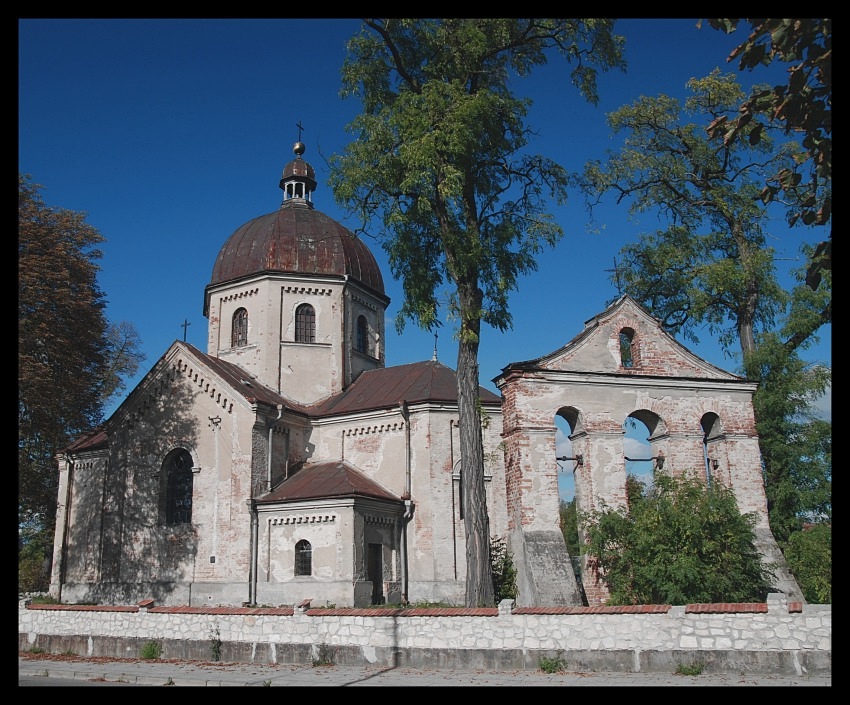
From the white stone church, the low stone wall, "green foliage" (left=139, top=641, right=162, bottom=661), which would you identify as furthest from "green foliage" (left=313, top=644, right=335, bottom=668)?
A: the white stone church

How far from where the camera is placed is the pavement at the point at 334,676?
11438 mm

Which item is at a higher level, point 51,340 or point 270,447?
point 51,340

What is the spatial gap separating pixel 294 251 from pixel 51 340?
9792mm

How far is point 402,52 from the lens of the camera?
1652cm

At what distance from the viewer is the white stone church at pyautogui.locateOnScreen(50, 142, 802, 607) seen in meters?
16.8

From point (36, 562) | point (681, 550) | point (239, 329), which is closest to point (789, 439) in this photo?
point (681, 550)

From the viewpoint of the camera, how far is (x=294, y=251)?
30.1 metres

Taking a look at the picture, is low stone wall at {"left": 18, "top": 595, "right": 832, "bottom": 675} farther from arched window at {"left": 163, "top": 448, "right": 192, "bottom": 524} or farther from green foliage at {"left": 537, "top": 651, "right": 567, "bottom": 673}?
arched window at {"left": 163, "top": 448, "right": 192, "bottom": 524}

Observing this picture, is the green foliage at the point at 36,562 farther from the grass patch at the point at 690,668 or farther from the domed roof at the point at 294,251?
the grass patch at the point at 690,668

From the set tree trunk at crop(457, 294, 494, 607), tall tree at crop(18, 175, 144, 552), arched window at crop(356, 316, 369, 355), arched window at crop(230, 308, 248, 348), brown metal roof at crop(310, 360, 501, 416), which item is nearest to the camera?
tree trunk at crop(457, 294, 494, 607)

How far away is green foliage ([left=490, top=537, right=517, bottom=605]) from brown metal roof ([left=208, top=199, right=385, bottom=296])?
1282 centimetres

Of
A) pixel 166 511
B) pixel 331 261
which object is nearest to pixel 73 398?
pixel 166 511

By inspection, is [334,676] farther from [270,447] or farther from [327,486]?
[270,447]

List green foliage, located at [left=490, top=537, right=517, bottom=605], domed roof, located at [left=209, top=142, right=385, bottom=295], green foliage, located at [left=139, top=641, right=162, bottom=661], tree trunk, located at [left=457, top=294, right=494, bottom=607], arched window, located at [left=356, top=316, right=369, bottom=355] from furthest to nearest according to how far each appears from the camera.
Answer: arched window, located at [left=356, top=316, right=369, bottom=355] < domed roof, located at [left=209, top=142, right=385, bottom=295] < green foliage, located at [left=490, top=537, right=517, bottom=605] < green foliage, located at [left=139, top=641, right=162, bottom=661] < tree trunk, located at [left=457, top=294, right=494, bottom=607]
